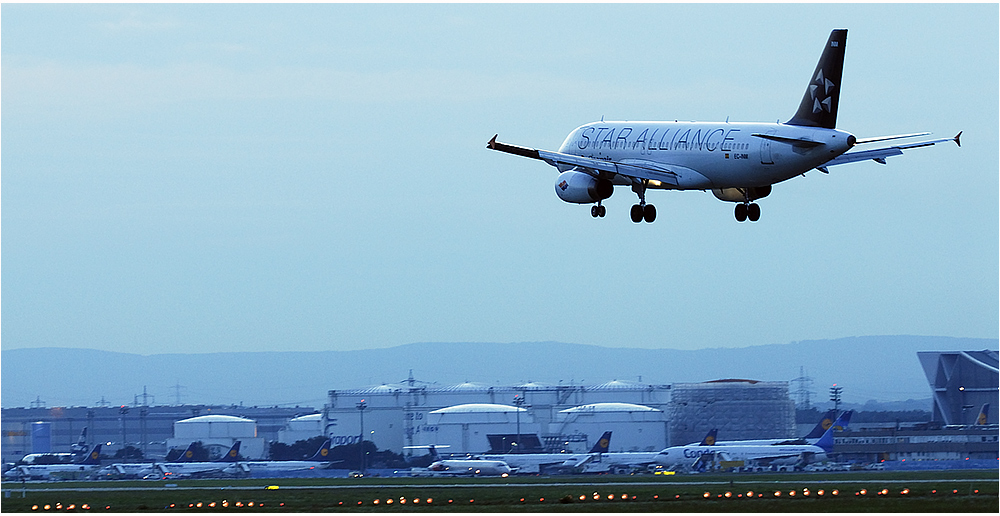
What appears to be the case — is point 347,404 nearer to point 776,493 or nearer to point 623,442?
point 623,442

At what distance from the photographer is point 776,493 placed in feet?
233

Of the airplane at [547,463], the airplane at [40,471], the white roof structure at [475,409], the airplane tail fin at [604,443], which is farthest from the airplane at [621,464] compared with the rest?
the white roof structure at [475,409]

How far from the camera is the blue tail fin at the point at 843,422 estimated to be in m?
145

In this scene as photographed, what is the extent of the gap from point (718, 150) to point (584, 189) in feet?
23.8

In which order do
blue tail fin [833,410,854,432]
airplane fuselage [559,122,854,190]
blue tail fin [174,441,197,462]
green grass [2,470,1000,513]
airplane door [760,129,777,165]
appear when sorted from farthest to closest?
blue tail fin [174,441,197,462]
blue tail fin [833,410,854,432]
airplane door [760,129,777,165]
airplane fuselage [559,122,854,190]
green grass [2,470,1000,513]

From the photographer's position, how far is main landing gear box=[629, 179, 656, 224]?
2773 inches

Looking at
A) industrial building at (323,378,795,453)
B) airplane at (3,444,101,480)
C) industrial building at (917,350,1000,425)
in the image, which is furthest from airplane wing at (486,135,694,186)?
industrial building at (917,350,1000,425)

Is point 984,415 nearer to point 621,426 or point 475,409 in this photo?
point 621,426

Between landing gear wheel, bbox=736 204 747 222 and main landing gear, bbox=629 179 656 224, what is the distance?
13.6 feet

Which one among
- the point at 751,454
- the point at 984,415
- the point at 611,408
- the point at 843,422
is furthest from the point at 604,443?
the point at 984,415

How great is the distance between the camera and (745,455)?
415 feet

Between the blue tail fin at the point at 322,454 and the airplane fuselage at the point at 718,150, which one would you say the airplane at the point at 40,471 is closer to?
the blue tail fin at the point at 322,454

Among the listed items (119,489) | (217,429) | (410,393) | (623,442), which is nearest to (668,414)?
(623,442)

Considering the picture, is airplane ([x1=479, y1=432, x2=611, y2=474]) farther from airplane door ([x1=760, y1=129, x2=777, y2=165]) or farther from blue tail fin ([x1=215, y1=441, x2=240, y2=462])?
airplane door ([x1=760, y1=129, x2=777, y2=165])
